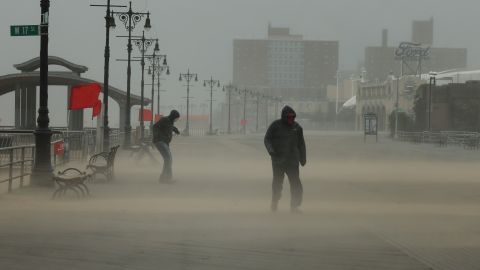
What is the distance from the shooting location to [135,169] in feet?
84.3

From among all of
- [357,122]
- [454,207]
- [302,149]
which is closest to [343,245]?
[302,149]

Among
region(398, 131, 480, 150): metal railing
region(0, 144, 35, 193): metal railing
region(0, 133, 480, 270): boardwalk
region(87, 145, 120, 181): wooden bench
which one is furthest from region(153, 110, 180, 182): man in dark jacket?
region(398, 131, 480, 150): metal railing

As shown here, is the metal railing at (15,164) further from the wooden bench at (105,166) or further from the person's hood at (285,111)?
the person's hood at (285,111)

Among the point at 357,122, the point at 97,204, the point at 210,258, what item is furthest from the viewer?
the point at 357,122

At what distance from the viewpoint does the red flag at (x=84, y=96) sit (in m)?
28.4

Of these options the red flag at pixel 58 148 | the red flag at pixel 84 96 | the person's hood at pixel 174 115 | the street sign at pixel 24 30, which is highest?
the street sign at pixel 24 30

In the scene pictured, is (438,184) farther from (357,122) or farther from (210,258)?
(357,122)

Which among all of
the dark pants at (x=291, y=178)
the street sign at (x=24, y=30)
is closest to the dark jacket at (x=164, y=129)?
the street sign at (x=24, y=30)

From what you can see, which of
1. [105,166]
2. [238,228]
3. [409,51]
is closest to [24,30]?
[105,166]

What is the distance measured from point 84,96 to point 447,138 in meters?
41.7

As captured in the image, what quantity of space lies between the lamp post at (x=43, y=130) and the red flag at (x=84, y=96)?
11.1 m

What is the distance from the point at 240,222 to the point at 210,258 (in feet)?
10.6

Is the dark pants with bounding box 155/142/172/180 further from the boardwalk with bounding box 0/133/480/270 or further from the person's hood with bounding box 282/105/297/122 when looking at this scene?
the person's hood with bounding box 282/105/297/122

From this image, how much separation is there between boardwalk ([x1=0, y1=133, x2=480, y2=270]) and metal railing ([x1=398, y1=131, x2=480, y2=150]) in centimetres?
4017
